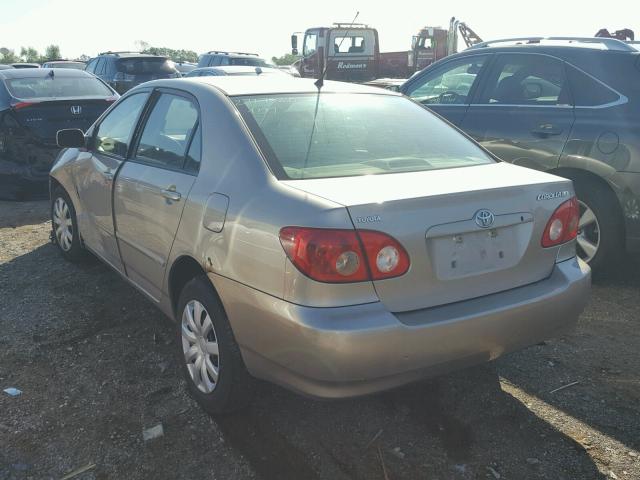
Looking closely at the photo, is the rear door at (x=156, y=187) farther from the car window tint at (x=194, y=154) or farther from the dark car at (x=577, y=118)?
the dark car at (x=577, y=118)

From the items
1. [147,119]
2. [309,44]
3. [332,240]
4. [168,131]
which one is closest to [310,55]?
[309,44]

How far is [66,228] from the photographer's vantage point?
16.7 ft

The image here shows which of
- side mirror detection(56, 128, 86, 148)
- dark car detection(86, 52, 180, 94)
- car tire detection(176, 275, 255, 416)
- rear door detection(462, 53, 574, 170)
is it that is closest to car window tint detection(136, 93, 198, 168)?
car tire detection(176, 275, 255, 416)

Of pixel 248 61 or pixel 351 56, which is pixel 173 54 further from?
pixel 248 61

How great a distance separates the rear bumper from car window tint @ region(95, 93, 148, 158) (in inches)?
64.8

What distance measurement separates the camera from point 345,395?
241 cm

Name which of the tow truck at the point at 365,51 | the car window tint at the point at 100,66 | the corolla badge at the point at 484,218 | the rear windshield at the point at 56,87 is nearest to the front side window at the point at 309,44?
the tow truck at the point at 365,51

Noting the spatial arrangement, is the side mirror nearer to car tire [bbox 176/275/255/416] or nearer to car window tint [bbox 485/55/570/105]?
car tire [bbox 176/275/255/416]

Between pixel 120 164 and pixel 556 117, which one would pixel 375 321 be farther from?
pixel 556 117

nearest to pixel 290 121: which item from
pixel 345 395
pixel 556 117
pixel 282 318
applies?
pixel 282 318

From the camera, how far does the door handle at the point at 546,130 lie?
15.4 feet

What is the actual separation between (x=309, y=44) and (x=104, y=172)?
18.9m

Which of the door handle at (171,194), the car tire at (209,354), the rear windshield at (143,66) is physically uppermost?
the rear windshield at (143,66)

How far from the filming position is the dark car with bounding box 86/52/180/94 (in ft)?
48.1
